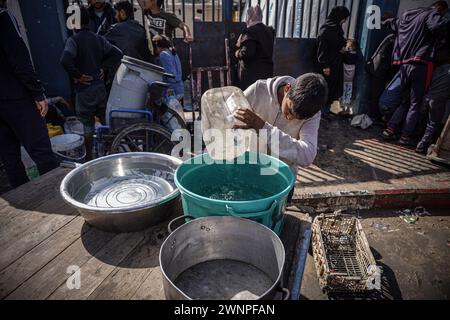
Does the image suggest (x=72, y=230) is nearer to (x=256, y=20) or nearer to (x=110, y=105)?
(x=110, y=105)

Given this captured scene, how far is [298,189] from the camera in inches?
162

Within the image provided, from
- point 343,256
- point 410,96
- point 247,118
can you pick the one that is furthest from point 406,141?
point 247,118

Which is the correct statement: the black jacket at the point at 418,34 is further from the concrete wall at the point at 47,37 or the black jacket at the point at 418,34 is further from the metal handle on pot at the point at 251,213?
the concrete wall at the point at 47,37

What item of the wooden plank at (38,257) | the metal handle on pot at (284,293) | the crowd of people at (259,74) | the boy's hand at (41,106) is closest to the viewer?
the metal handle on pot at (284,293)

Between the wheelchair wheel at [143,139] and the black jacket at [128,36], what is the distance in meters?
1.75

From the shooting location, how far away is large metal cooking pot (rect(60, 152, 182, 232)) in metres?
1.50

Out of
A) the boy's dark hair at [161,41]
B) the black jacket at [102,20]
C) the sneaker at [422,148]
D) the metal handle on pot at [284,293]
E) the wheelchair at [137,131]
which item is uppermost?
the black jacket at [102,20]

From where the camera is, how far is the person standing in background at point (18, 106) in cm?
266

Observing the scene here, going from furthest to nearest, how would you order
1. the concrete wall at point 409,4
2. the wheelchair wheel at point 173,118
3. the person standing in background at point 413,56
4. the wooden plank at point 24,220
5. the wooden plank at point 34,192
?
the concrete wall at point 409,4
the person standing in background at point 413,56
the wheelchair wheel at point 173,118
the wooden plank at point 34,192
the wooden plank at point 24,220

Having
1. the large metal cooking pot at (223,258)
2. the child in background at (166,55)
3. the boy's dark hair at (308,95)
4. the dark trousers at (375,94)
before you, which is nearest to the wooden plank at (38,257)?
the large metal cooking pot at (223,258)

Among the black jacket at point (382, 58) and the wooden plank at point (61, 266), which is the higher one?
the black jacket at point (382, 58)

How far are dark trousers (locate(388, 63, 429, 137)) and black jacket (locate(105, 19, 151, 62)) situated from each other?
4.77 m

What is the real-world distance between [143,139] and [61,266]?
277 centimetres

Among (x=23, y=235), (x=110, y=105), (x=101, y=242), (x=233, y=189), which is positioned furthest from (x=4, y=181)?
(x=233, y=189)
